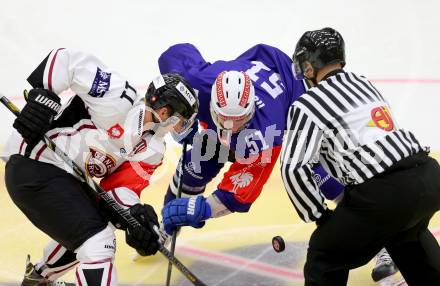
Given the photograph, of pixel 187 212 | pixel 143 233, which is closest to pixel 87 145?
pixel 143 233

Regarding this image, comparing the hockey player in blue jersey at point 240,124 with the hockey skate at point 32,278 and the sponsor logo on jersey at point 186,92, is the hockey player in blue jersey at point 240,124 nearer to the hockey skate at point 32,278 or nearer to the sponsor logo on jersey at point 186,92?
the sponsor logo on jersey at point 186,92

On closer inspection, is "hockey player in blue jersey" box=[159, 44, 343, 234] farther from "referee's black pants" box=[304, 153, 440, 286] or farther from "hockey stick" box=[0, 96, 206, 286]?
"referee's black pants" box=[304, 153, 440, 286]

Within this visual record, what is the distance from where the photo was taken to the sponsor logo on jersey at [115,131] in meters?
2.91

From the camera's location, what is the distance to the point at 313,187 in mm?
2627

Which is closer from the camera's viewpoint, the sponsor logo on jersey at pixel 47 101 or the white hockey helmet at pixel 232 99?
the sponsor logo on jersey at pixel 47 101

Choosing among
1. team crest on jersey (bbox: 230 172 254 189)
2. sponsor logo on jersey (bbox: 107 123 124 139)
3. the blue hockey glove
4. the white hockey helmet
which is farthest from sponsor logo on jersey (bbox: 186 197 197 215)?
the blue hockey glove

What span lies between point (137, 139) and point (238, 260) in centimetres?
109

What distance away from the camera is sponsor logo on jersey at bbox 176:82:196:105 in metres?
2.88

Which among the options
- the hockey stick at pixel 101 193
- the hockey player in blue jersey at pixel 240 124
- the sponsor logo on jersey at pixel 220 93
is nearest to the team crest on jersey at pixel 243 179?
the hockey player in blue jersey at pixel 240 124

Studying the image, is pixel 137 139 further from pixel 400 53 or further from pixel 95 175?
pixel 400 53

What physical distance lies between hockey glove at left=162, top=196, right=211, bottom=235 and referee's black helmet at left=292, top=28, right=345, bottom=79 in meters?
0.78

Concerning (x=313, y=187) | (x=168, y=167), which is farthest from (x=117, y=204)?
(x=168, y=167)

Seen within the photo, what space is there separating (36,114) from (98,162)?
0.37 meters

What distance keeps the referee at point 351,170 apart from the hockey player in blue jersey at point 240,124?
0.49 meters
